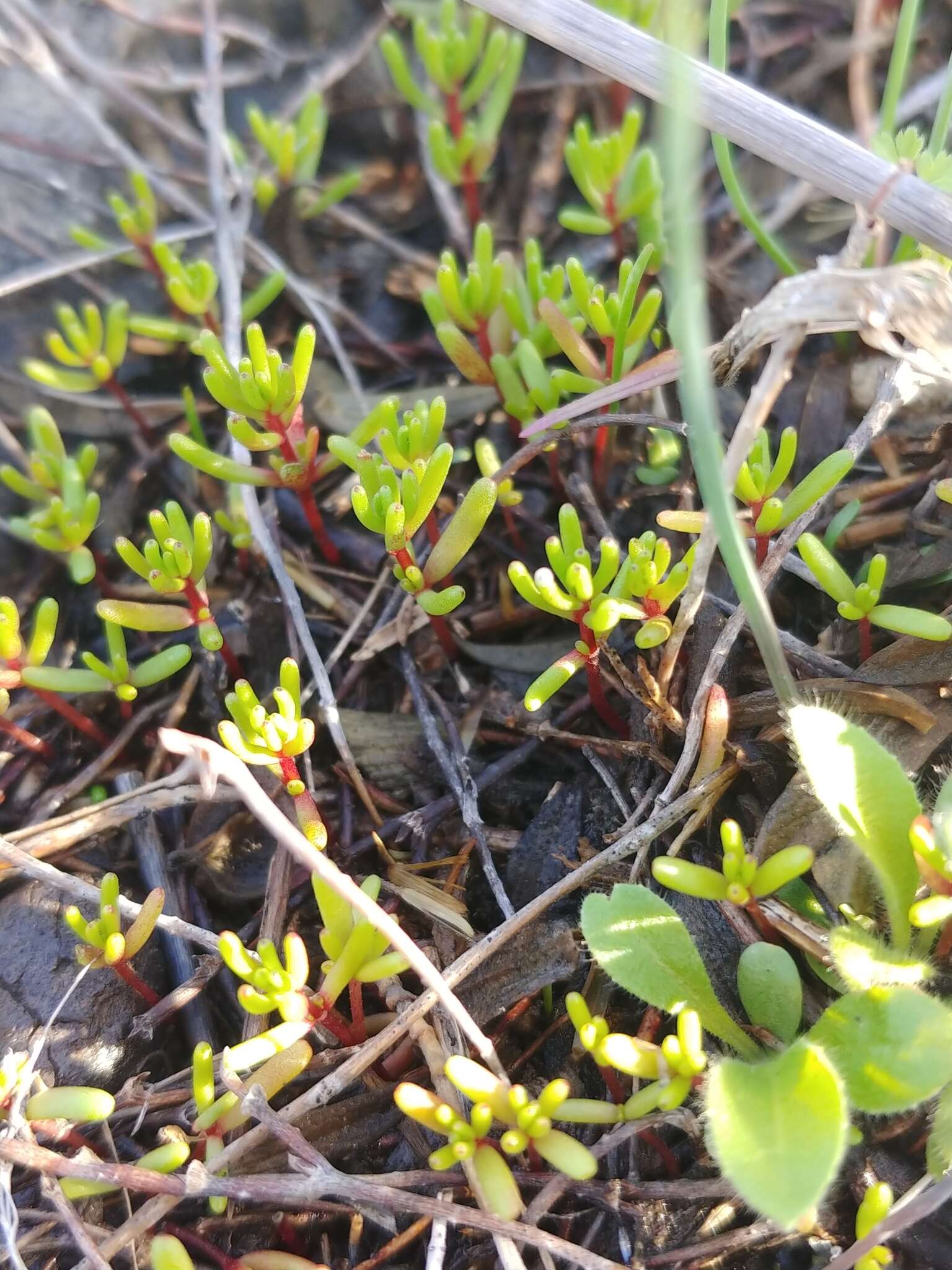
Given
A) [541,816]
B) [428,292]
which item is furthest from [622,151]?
[541,816]

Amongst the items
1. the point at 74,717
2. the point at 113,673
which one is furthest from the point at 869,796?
the point at 74,717

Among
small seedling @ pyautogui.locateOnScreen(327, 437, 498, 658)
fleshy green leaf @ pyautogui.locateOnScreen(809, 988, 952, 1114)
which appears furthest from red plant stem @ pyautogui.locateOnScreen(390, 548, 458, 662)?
fleshy green leaf @ pyautogui.locateOnScreen(809, 988, 952, 1114)

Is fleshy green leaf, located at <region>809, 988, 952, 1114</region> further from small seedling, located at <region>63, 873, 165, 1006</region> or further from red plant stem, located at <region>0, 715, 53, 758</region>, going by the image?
red plant stem, located at <region>0, 715, 53, 758</region>

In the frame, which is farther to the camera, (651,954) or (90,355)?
(90,355)

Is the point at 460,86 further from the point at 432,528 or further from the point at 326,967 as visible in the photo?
the point at 326,967

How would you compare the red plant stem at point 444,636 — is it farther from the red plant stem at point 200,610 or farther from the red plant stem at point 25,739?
the red plant stem at point 25,739

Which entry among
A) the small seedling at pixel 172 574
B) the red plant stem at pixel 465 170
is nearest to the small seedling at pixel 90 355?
the small seedling at pixel 172 574

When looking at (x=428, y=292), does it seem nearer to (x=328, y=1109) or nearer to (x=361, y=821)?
(x=361, y=821)
